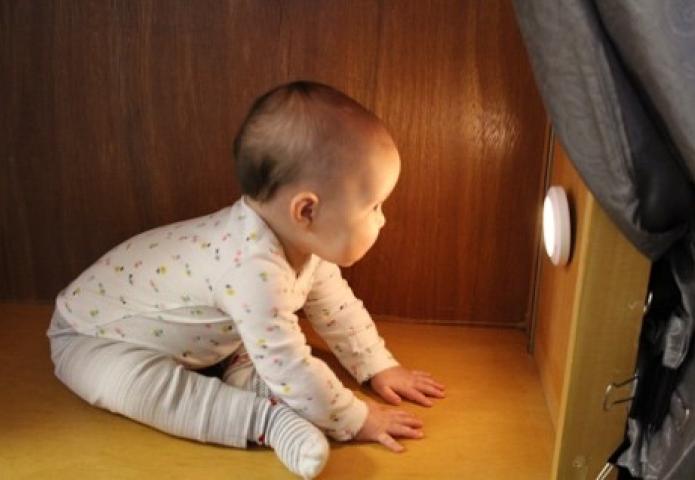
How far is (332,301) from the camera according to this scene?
3.27ft

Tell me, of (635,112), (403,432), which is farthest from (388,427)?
(635,112)

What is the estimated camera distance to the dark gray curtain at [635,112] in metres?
0.56

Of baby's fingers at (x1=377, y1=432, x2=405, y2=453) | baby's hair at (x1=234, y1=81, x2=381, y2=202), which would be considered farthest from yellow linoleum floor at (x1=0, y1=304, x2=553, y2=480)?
baby's hair at (x1=234, y1=81, x2=381, y2=202)

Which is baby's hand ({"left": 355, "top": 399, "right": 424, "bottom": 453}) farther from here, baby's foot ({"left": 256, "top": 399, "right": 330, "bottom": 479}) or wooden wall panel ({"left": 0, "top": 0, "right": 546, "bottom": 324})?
wooden wall panel ({"left": 0, "top": 0, "right": 546, "bottom": 324})

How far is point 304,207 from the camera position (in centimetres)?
83

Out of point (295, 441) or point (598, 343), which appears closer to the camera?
point (598, 343)

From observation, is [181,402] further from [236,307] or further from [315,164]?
[315,164]

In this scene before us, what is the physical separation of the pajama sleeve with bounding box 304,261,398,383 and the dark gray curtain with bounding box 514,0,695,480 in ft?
1.36

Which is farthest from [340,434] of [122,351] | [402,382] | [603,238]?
[603,238]

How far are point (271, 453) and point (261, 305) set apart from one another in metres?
0.17

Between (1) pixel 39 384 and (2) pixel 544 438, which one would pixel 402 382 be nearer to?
(2) pixel 544 438

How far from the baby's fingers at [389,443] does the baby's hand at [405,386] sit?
96 mm

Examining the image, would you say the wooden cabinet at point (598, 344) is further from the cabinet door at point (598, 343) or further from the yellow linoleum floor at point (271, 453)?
the yellow linoleum floor at point (271, 453)

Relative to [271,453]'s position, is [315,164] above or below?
above
